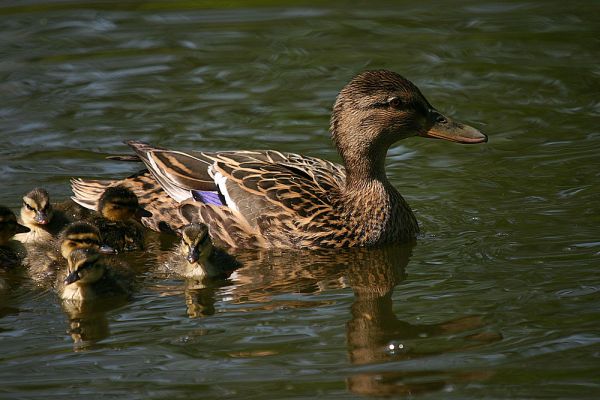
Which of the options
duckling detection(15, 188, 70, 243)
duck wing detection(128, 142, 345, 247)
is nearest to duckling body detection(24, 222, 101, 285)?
duckling detection(15, 188, 70, 243)

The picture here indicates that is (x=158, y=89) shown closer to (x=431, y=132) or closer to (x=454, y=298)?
(x=431, y=132)

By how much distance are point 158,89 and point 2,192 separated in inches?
94.3

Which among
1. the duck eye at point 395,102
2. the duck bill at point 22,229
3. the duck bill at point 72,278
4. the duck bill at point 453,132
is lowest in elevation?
the duck bill at point 22,229

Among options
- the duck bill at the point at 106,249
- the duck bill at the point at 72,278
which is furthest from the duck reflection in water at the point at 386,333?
the duck bill at the point at 72,278

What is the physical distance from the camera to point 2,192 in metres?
8.88

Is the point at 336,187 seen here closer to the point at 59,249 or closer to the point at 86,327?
the point at 59,249

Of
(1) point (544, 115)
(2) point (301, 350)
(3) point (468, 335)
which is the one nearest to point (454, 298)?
(3) point (468, 335)

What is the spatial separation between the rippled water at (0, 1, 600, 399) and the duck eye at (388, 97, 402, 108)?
910 millimetres

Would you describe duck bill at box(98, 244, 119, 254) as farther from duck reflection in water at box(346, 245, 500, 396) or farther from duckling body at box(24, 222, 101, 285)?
duck reflection in water at box(346, 245, 500, 396)

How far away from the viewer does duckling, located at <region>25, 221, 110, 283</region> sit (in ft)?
23.5

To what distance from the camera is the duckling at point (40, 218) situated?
770 centimetres

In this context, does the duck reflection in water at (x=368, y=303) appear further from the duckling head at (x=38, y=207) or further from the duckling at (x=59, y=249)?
the duckling head at (x=38, y=207)

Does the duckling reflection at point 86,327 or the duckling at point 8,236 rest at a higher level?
the duckling at point 8,236

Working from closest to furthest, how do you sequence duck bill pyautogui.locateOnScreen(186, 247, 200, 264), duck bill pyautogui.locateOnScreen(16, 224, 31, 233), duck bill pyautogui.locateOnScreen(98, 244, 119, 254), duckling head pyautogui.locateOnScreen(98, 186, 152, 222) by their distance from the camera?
1. duck bill pyautogui.locateOnScreen(186, 247, 200, 264)
2. duck bill pyautogui.locateOnScreen(98, 244, 119, 254)
3. duck bill pyautogui.locateOnScreen(16, 224, 31, 233)
4. duckling head pyautogui.locateOnScreen(98, 186, 152, 222)
